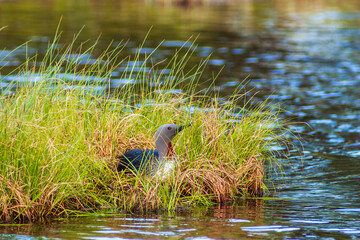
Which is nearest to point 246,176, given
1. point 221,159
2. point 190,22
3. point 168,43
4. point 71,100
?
point 221,159

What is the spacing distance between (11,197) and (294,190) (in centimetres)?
401

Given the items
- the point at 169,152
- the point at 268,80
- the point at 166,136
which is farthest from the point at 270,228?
the point at 268,80

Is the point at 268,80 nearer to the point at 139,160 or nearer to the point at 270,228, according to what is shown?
the point at 139,160

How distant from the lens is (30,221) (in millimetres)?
6586

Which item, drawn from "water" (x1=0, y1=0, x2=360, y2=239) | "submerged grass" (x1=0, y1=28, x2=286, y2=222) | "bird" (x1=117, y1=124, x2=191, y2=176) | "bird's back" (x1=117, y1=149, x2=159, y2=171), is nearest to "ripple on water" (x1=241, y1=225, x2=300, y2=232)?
"water" (x1=0, y1=0, x2=360, y2=239)

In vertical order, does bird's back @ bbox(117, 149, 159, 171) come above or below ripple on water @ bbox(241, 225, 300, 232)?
above

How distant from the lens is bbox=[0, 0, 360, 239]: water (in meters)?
6.63

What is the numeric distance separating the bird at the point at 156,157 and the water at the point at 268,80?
25.4 inches

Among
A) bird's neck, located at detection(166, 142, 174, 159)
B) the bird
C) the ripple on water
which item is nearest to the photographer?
the ripple on water

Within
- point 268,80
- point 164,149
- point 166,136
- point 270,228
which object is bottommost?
point 270,228

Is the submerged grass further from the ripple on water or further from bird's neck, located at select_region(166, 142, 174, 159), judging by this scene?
the ripple on water

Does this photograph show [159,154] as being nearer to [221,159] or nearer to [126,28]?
[221,159]

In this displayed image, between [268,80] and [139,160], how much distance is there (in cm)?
1113

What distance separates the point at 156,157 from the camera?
771 cm
